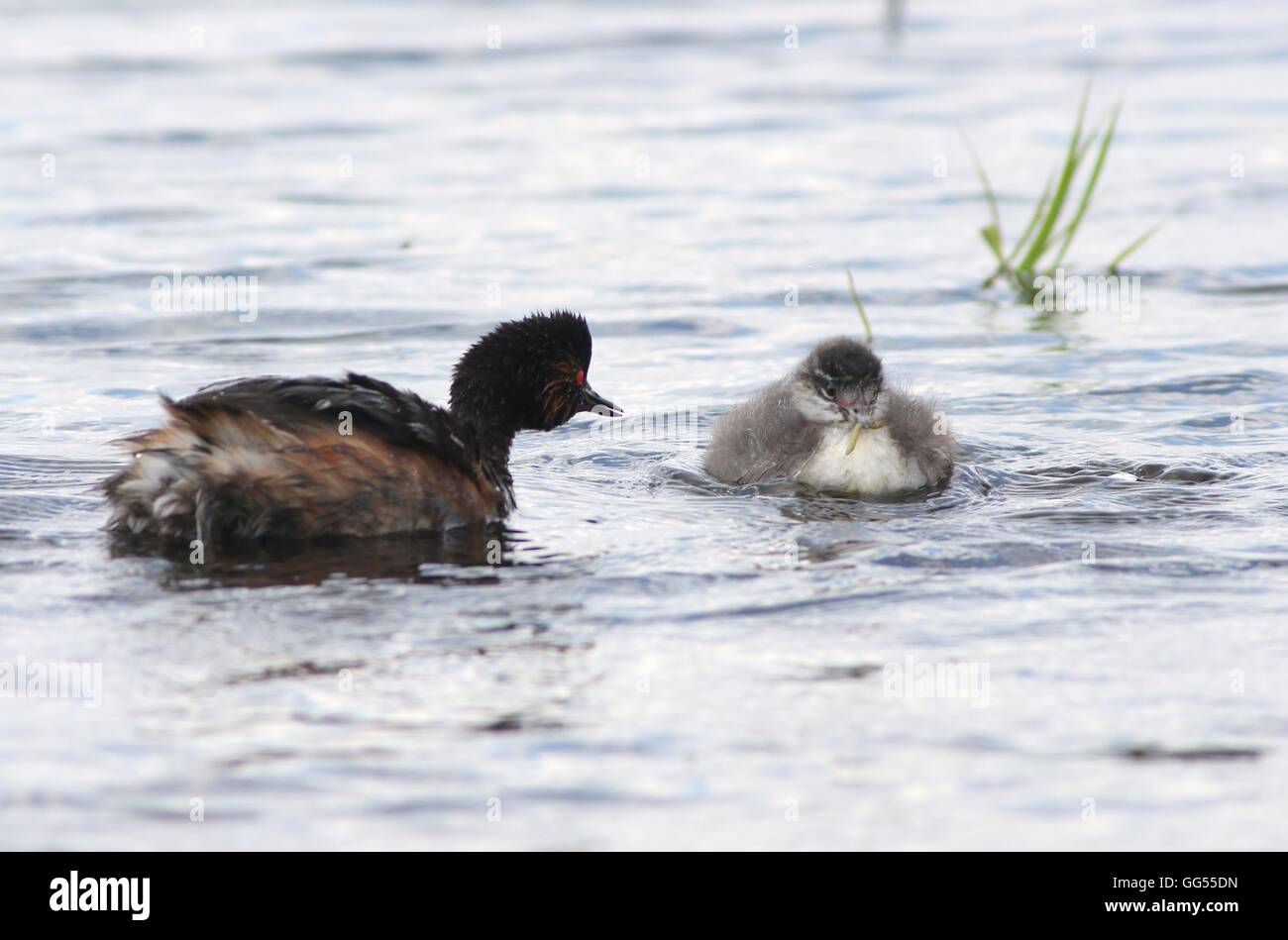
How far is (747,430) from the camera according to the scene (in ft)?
30.0

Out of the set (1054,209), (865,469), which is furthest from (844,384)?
(1054,209)

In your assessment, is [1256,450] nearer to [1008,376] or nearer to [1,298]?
[1008,376]

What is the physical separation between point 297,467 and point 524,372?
4.64 ft

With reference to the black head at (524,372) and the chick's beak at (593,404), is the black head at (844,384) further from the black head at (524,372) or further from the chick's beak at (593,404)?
the black head at (524,372)

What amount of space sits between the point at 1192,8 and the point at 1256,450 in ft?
59.1

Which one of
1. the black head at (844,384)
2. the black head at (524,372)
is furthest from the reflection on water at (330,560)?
the black head at (844,384)

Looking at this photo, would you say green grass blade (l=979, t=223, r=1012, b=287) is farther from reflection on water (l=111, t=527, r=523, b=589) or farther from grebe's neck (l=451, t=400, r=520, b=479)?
reflection on water (l=111, t=527, r=523, b=589)

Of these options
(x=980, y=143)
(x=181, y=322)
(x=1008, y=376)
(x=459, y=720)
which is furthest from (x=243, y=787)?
(x=980, y=143)

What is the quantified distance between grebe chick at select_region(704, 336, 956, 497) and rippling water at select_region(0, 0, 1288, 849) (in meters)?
0.18

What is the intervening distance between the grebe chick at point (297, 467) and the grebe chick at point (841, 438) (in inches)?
64.1

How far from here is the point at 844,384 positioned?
8.94 m

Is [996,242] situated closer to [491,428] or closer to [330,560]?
[491,428]

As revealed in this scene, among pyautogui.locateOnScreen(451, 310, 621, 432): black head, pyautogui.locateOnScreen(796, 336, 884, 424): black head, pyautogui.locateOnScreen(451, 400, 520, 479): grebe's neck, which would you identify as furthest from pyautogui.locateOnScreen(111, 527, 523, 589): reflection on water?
pyautogui.locateOnScreen(796, 336, 884, 424): black head

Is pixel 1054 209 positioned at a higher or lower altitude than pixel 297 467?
higher
